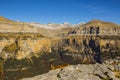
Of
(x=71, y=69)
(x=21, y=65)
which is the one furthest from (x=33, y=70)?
(x=71, y=69)

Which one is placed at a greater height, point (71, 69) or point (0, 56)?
point (71, 69)

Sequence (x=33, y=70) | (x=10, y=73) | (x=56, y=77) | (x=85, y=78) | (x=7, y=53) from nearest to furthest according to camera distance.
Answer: (x=85, y=78)
(x=56, y=77)
(x=10, y=73)
(x=33, y=70)
(x=7, y=53)

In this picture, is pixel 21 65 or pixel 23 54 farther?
pixel 23 54

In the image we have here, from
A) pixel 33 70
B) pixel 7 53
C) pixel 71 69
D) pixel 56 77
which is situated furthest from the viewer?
pixel 7 53

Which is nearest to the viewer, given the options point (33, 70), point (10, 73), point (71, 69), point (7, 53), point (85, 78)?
point (85, 78)

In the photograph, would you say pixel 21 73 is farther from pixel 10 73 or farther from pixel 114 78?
pixel 114 78

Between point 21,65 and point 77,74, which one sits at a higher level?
point 77,74

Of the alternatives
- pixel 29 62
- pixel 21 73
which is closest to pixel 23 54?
pixel 29 62

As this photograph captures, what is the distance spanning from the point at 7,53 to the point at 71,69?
144039 millimetres

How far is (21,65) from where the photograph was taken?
174875mm

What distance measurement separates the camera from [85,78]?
35562 millimetres

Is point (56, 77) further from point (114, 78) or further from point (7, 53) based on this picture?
point (7, 53)

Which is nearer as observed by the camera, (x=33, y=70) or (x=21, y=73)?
(x=21, y=73)

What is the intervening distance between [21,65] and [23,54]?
1704cm
